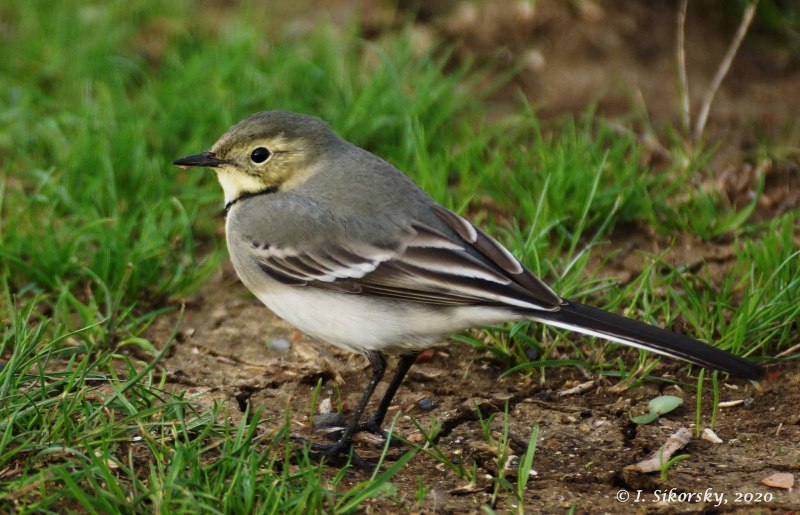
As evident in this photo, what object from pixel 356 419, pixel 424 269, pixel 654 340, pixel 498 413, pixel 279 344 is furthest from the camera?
pixel 279 344

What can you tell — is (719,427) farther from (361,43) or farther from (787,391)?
(361,43)

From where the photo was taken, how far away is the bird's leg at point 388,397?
5.21 meters

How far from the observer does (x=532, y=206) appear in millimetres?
6566

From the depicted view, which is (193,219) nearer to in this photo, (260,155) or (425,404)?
(260,155)

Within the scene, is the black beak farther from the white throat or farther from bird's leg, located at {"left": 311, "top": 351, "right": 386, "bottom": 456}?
bird's leg, located at {"left": 311, "top": 351, "right": 386, "bottom": 456}

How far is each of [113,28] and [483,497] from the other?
6.13 metres

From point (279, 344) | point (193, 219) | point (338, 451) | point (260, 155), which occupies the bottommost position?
point (279, 344)

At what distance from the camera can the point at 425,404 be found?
539 centimetres

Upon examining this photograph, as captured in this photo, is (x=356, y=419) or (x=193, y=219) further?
(x=193, y=219)

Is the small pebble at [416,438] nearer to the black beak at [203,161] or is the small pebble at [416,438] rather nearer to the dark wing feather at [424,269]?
the dark wing feather at [424,269]

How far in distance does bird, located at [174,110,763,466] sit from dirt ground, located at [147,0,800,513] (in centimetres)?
43

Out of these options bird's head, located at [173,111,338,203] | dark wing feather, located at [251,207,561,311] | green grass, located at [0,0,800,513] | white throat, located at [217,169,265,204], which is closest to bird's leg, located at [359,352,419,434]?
green grass, located at [0,0,800,513]

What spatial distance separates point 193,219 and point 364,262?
220 centimetres

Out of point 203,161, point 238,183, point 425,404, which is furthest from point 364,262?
point 203,161
